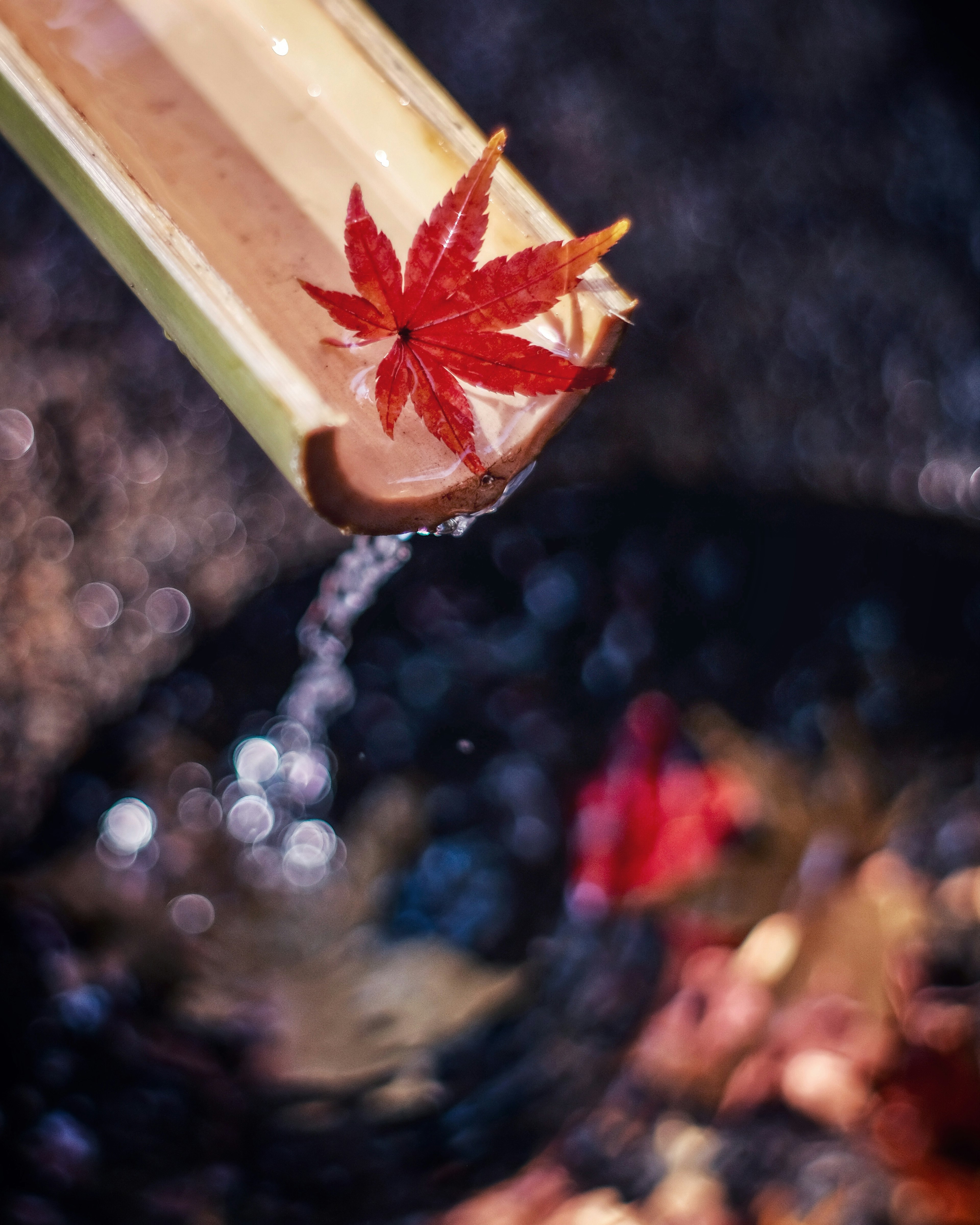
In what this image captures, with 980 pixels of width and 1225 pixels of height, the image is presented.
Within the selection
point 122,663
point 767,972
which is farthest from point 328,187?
point 767,972

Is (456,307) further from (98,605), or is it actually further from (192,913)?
(192,913)

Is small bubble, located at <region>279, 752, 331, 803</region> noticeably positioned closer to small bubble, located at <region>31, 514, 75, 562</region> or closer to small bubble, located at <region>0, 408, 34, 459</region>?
small bubble, located at <region>31, 514, 75, 562</region>

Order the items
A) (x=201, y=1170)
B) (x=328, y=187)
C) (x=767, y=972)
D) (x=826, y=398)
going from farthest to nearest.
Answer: (x=826, y=398) < (x=767, y=972) < (x=201, y=1170) < (x=328, y=187)

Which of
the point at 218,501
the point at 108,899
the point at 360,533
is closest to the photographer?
the point at 360,533

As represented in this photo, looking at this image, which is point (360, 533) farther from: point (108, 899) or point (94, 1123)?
point (94, 1123)

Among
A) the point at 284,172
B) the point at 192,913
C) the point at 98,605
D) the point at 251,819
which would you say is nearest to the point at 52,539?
the point at 98,605

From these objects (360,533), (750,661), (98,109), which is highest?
(98,109)

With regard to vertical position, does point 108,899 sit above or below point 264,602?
below
